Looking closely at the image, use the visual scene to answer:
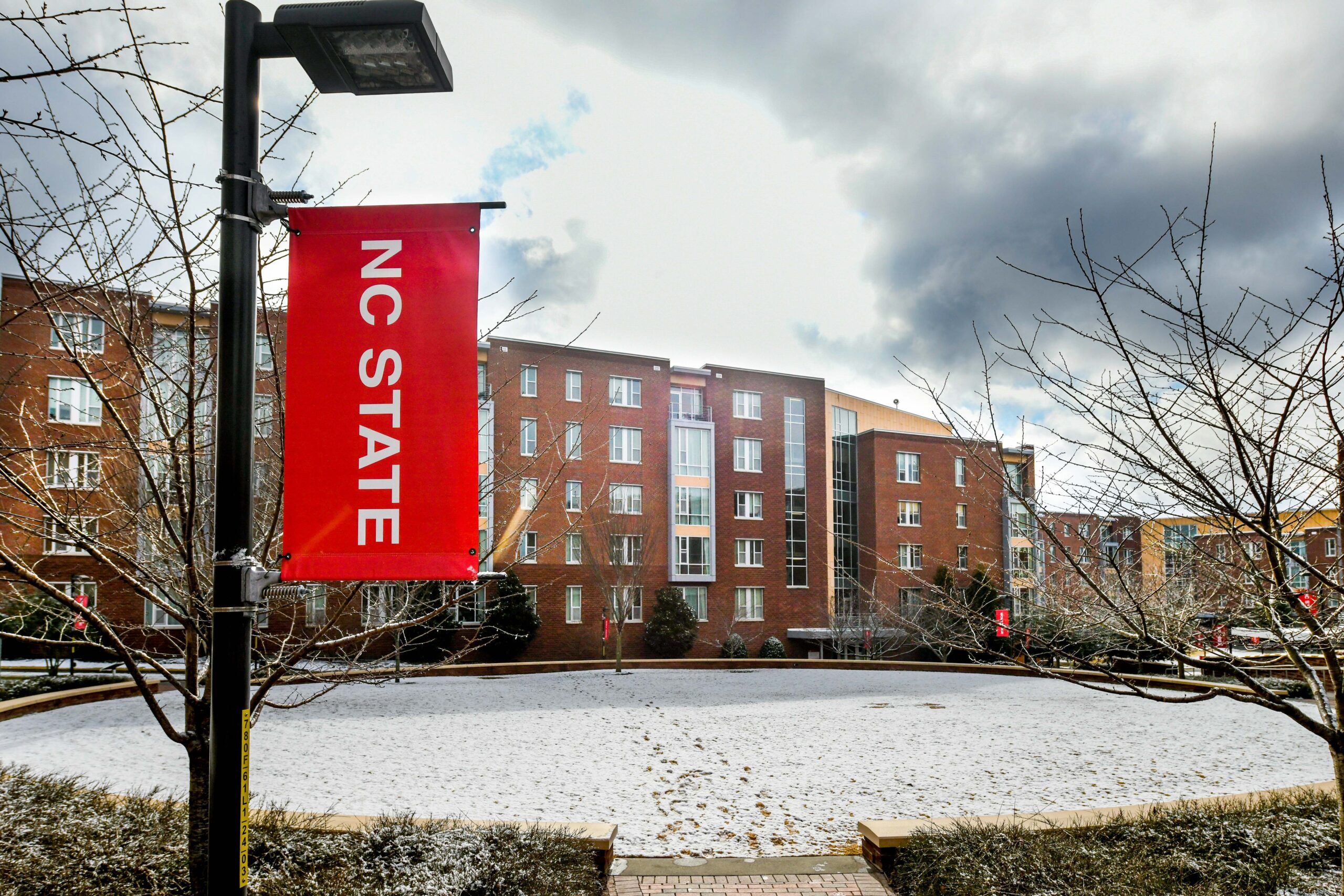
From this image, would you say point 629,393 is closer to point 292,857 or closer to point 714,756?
point 714,756

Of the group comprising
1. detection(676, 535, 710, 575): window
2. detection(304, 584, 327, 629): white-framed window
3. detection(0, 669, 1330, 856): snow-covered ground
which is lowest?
detection(0, 669, 1330, 856): snow-covered ground

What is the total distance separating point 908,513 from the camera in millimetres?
46906

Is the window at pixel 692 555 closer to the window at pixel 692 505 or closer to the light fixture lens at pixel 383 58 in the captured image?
the window at pixel 692 505

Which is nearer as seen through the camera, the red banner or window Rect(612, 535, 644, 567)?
the red banner

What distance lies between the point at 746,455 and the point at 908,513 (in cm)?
1071

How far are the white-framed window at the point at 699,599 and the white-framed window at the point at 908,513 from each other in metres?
12.6

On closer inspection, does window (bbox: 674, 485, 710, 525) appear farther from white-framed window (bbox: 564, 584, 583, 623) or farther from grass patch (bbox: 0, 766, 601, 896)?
grass patch (bbox: 0, 766, 601, 896)

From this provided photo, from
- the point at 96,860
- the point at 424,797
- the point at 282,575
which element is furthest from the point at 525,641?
the point at 282,575

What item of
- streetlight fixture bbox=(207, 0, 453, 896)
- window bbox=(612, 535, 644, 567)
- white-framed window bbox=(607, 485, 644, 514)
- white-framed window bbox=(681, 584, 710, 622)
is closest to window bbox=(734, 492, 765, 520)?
white-framed window bbox=(681, 584, 710, 622)

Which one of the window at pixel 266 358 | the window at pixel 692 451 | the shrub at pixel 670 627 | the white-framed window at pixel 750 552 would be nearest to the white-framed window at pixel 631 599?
the shrub at pixel 670 627

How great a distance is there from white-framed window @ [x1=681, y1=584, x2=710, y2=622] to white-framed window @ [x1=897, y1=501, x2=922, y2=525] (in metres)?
12.6

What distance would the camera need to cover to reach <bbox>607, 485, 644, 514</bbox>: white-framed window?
37.7 meters

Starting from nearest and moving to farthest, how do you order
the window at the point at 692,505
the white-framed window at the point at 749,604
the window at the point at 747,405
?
the window at the point at 692,505, the white-framed window at the point at 749,604, the window at the point at 747,405

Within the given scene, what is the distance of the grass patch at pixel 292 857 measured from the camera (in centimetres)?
536
